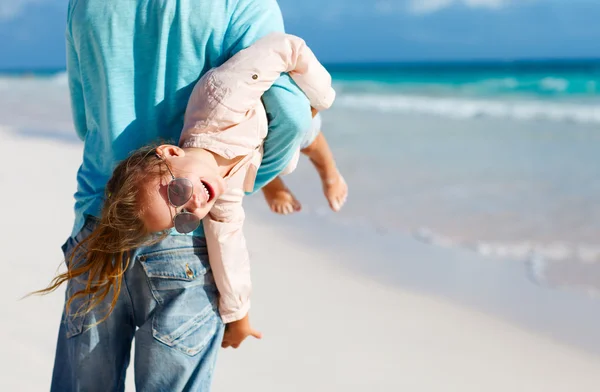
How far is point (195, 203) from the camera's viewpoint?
131 cm

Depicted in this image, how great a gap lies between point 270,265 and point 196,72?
2.19 metres

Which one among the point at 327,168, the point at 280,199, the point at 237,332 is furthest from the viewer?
the point at 280,199

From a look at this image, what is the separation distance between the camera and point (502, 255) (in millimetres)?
3533

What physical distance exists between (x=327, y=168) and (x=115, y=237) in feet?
2.97

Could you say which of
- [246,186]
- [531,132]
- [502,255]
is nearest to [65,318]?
[246,186]

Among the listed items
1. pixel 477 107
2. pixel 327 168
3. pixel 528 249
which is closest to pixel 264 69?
pixel 327 168

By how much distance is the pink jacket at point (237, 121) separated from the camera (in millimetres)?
1313

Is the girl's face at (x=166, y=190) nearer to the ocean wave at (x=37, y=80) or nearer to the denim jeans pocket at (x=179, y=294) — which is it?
the denim jeans pocket at (x=179, y=294)

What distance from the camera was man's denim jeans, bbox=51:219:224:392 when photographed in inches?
56.5

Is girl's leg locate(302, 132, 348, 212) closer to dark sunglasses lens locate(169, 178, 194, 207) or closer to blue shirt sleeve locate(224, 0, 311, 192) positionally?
blue shirt sleeve locate(224, 0, 311, 192)

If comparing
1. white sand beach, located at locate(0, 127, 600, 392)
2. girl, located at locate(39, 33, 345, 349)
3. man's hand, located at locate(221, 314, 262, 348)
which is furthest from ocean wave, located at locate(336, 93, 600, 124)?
girl, located at locate(39, 33, 345, 349)

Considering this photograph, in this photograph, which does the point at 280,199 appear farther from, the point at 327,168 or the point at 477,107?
the point at 477,107

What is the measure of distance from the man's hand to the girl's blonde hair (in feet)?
0.95

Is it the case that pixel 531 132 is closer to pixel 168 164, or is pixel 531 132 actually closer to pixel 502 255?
pixel 502 255
